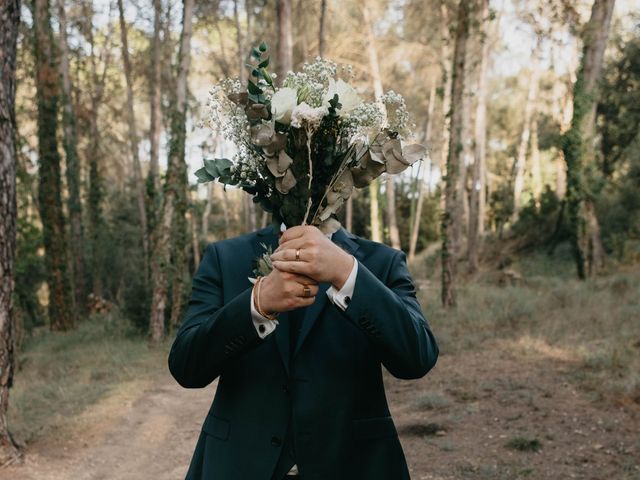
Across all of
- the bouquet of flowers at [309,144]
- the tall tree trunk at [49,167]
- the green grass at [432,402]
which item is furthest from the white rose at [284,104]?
the tall tree trunk at [49,167]

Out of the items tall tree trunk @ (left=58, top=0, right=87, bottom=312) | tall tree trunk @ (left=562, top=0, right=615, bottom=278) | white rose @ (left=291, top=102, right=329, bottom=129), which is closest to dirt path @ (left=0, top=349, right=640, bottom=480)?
white rose @ (left=291, top=102, right=329, bottom=129)

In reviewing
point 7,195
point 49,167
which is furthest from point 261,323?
point 49,167

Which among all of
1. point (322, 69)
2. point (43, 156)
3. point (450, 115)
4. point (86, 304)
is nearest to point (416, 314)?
point (322, 69)

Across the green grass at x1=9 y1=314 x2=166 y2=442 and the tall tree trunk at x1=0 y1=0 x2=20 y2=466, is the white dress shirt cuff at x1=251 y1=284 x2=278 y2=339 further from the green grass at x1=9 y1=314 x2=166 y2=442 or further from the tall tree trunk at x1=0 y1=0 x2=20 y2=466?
the green grass at x1=9 y1=314 x2=166 y2=442

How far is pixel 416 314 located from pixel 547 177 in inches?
1358

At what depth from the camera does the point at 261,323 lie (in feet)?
6.26

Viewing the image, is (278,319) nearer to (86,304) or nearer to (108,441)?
(108,441)

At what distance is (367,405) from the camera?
2.11m

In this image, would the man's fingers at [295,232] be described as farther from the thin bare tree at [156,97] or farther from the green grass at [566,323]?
the thin bare tree at [156,97]

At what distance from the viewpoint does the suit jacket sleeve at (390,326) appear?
6.19 feet

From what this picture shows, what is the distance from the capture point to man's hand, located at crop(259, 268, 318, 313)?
1.83m

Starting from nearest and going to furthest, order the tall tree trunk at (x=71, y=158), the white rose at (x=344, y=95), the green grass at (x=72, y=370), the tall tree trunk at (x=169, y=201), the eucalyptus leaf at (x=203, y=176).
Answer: the white rose at (x=344, y=95)
the eucalyptus leaf at (x=203, y=176)
the green grass at (x=72, y=370)
the tall tree trunk at (x=169, y=201)
the tall tree trunk at (x=71, y=158)

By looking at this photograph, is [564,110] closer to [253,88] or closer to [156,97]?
[156,97]

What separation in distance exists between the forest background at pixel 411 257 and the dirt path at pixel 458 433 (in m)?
0.04
